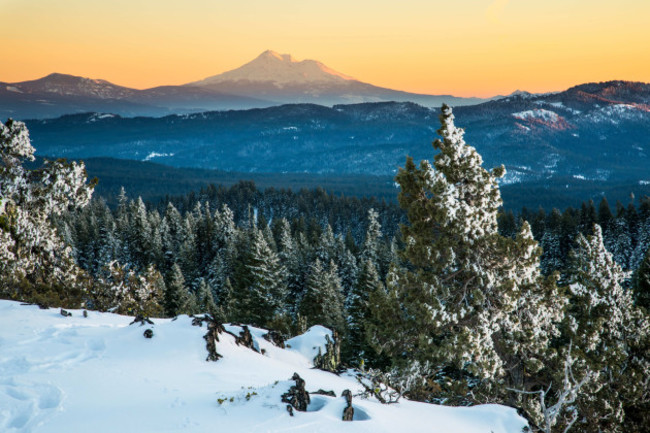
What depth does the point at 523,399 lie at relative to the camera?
1608 cm

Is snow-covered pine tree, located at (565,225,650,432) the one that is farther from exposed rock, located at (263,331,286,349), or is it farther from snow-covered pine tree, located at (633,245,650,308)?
exposed rock, located at (263,331,286,349)

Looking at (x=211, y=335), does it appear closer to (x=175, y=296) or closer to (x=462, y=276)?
(x=462, y=276)

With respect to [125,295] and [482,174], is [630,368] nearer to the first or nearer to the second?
[482,174]

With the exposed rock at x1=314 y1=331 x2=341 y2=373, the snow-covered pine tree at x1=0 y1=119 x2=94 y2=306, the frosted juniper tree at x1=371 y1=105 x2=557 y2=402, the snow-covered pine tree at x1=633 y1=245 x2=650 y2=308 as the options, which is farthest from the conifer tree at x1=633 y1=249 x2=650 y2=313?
the snow-covered pine tree at x1=0 y1=119 x2=94 y2=306

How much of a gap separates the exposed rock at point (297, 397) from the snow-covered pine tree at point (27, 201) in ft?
55.7

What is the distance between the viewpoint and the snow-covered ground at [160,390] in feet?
28.0

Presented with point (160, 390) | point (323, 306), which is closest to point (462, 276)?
point (160, 390)

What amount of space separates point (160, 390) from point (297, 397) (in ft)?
10.5

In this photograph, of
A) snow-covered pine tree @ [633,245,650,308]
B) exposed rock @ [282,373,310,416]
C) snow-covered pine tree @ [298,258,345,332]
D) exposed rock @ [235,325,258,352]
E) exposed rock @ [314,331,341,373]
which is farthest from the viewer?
snow-covered pine tree @ [298,258,345,332]

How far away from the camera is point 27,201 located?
2127 cm

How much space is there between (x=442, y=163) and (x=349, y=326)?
32.3 meters

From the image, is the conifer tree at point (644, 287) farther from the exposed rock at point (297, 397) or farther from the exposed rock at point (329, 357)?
the exposed rock at point (297, 397)

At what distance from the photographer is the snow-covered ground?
8.55 m

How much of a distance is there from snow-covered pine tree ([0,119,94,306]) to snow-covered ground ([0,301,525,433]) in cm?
825
